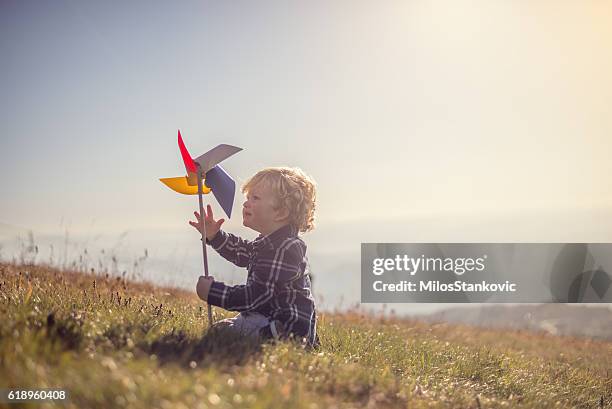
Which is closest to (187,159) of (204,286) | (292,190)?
(292,190)

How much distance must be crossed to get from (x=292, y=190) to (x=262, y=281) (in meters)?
0.99

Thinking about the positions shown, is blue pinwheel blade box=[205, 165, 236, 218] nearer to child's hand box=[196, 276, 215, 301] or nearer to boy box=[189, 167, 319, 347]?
boy box=[189, 167, 319, 347]

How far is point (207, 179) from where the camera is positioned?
6.32 metres

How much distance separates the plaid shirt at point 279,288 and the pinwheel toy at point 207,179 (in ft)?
2.02

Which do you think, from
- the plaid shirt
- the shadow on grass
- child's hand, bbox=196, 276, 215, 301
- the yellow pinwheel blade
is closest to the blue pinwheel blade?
the yellow pinwheel blade

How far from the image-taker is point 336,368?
4781 mm

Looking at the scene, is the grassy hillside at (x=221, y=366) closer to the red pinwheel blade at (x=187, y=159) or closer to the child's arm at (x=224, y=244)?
the child's arm at (x=224, y=244)

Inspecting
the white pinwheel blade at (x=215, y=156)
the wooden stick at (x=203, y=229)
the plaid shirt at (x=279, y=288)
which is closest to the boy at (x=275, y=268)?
the plaid shirt at (x=279, y=288)

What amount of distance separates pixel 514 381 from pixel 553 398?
427 millimetres

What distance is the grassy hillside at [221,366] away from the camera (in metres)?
3.41

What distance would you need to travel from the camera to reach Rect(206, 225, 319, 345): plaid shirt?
17.5ft

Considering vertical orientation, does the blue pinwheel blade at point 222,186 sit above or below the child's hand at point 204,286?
above

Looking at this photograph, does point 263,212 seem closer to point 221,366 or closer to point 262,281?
point 262,281

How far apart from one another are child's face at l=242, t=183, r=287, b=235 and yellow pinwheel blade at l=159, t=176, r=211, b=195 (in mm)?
724
